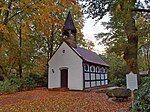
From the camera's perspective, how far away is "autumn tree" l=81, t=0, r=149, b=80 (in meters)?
6.90

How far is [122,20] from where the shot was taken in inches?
299

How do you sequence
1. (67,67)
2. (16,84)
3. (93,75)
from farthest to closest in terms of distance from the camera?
(93,75) → (16,84) → (67,67)

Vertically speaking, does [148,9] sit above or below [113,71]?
above

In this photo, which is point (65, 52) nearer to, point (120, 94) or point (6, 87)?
point (6, 87)

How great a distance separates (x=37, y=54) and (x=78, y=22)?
25.7ft

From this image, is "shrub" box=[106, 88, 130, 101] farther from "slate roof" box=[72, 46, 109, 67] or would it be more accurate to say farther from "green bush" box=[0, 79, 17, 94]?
"green bush" box=[0, 79, 17, 94]

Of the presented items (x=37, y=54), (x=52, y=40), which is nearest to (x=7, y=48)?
(x=37, y=54)

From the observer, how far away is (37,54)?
22641 millimetres

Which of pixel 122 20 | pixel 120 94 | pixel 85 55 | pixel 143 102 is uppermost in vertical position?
pixel 122 20

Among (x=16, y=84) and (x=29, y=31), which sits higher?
(x=29, y=31)

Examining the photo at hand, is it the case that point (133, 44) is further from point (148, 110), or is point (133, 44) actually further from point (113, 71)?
point (113, 71)

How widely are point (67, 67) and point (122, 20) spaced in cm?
1043

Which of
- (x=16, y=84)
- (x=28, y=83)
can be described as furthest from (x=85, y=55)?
(x=16, y=84)

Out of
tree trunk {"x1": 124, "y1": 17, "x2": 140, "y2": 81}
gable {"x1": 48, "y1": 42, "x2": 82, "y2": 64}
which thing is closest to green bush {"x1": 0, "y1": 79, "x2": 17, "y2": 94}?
gable {"x1": 48, "y1": 42, "x2": 82, "y2": 64}
